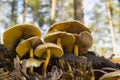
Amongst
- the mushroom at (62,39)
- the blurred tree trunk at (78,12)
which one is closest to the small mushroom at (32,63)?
the mushroom at (62,39)

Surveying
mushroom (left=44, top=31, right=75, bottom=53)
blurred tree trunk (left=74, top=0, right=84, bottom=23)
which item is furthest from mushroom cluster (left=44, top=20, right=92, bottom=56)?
blurred tree trunk (left=74, top=0, right=84, bottom=23)

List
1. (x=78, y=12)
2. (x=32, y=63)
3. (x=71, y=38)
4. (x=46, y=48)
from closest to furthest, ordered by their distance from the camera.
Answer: (x=32, y=63) < (x=46, y=48) < (x=71, y=38) < (x=78, y=12)

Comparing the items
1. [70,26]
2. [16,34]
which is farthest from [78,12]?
[16,34]

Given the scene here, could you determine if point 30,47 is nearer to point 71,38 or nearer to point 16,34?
point 16,34

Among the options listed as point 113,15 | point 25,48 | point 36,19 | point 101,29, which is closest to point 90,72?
point 25,48

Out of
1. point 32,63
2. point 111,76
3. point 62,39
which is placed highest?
point 62,39

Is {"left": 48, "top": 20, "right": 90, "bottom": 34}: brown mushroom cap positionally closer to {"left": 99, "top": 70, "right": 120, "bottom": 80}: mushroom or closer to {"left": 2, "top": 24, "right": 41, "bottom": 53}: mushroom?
{"left": 2, "top": 24, "right": 41, "bottom": 53}: mushroom
